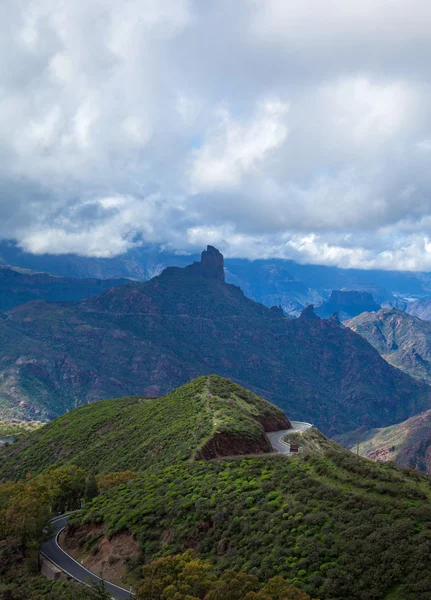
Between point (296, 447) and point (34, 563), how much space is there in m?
42.0

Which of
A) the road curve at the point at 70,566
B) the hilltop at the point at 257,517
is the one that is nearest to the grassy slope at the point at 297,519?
the hilltop at the point at 257,517

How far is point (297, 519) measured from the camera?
47.5 metres

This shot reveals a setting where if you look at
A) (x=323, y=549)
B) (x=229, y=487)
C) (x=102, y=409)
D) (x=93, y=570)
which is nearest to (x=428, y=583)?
(x=323, y=549)

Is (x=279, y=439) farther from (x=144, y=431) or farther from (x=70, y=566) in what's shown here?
(x=70, y=566)

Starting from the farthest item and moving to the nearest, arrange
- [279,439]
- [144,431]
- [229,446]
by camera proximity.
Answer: [144,431] → [279,439] → [229,446]

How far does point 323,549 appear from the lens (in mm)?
42219

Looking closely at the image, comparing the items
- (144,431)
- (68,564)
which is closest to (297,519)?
(68,564)

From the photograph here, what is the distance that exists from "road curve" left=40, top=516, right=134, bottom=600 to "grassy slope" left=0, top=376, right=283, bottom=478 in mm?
20601

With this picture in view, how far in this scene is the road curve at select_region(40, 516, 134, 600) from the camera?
1893 inches

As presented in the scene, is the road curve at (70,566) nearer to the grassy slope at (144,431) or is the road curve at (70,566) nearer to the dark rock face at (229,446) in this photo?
the grassy slope at (144,431)

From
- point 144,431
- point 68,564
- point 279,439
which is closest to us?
point 68,564

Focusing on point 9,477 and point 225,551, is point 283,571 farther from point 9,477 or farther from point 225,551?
point 9,477

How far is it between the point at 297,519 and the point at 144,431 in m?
61.1

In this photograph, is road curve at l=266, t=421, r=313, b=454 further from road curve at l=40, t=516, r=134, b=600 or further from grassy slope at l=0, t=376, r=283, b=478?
road curve at l=40, t=516, r=134, b=600
